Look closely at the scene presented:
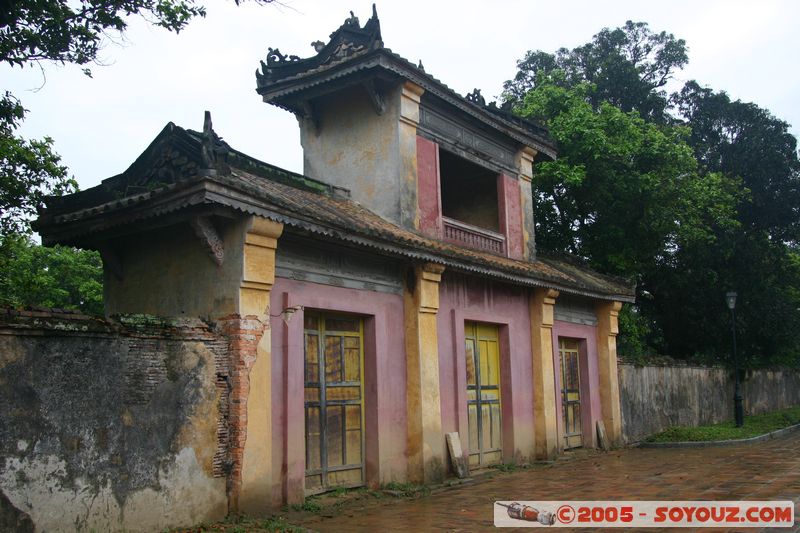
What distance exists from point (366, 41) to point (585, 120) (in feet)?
34.4

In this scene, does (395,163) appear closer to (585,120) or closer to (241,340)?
(241,340)

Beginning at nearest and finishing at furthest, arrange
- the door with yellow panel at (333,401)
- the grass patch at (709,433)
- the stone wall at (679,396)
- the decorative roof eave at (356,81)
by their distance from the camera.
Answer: the door with yellow panel at (333,401)
the decorative roof eave at (356,81)
the grass patch at (709,433)
the stone wall at (679,396)

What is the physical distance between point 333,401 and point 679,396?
1363 centimetres

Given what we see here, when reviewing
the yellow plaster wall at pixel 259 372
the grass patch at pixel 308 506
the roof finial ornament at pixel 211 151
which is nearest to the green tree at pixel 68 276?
the grass patch at pixel 308 506

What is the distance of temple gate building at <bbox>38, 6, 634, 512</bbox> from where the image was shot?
7910 mm

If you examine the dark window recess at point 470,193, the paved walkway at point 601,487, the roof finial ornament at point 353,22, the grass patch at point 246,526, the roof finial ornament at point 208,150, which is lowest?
the paved walkway at point 601,487

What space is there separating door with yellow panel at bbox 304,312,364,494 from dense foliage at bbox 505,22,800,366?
8.40 m

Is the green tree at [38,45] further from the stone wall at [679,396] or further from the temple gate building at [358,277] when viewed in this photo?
the stone wall at [679,396]

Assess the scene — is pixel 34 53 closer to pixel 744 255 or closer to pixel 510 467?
pixel 510 467

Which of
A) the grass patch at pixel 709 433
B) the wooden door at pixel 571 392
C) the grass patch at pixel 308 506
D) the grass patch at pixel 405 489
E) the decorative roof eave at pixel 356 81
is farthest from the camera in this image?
the grass patch at pixel 709 433

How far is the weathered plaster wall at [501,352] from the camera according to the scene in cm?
1134

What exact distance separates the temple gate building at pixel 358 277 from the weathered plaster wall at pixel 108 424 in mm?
317

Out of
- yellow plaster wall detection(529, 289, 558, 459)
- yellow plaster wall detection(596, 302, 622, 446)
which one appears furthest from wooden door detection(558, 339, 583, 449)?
yellow plaster wall detection(529, 289, 558, 459)

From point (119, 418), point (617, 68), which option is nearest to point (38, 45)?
point (119, 418)
